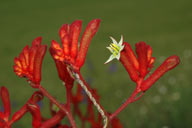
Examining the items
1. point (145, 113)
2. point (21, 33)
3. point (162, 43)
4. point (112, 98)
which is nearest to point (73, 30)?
point (145, 113)

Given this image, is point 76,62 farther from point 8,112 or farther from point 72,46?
point 8,112

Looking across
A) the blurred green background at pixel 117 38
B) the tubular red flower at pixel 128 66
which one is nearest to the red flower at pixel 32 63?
the tubular red flower at pixel 128 66

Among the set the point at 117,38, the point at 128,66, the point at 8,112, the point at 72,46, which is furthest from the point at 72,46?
the point at 117,38

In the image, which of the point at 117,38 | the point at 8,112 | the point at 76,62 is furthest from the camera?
the point at 117,38

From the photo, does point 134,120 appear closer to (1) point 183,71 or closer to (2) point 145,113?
(2) point 145,113

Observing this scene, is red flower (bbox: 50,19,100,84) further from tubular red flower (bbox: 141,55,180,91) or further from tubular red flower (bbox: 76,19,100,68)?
tubular red flower (bbox: 141,55,180,91)

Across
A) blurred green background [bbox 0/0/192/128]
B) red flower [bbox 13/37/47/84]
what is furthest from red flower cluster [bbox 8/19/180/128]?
blurred green background [bbox 0/0/192/128]
